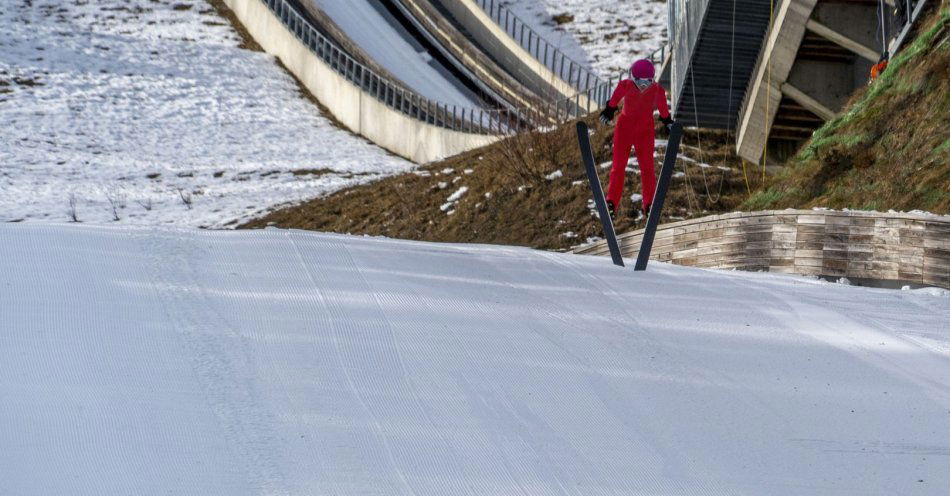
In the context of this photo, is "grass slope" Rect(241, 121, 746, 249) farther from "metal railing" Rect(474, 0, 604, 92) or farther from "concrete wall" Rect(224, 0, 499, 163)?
"metal railing" Rect(474, 0, 604, 92)

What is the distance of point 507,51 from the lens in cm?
4181

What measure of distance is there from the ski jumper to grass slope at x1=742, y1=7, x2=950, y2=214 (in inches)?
94.7

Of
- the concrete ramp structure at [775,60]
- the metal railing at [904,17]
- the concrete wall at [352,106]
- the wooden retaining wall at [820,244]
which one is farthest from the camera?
the concrete wall at [352,106]

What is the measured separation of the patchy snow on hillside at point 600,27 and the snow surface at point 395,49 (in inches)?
178

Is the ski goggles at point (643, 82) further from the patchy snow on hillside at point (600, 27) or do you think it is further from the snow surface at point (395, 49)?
the patchy snow on hillside at point (600, 27)

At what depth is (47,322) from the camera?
7.30 metres

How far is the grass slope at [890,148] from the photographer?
41.1 ft

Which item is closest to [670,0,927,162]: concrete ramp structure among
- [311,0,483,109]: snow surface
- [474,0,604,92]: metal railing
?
[474,0,604,92]: metal railing

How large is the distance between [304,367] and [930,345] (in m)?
3.82

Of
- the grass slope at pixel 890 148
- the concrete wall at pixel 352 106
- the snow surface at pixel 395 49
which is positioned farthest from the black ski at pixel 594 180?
the snow surface at pixel 395 49

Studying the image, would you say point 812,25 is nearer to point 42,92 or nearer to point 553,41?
point 42,92

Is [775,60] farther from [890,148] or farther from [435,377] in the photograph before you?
[435,377]

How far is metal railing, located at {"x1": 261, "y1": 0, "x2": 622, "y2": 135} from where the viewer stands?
1252 inches

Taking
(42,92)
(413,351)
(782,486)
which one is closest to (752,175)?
(413,351)
